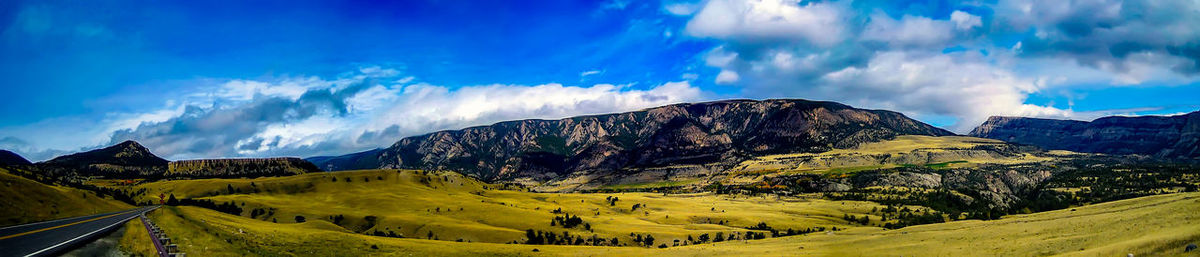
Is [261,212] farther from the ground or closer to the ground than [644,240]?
farther from the ground

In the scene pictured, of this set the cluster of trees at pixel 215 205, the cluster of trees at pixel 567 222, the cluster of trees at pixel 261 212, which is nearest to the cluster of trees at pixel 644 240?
the cluster of trees at pixel 567 222

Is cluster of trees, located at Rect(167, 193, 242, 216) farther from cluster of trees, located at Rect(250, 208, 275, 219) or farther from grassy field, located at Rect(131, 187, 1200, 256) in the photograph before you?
grassy field, located at Rect(131, 187, 1200, 256)

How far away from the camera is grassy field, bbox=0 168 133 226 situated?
6469 cm

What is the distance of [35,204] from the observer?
73.9 m

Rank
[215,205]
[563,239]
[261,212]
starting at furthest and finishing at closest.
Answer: [261,212]
[215,205]
[563,239]

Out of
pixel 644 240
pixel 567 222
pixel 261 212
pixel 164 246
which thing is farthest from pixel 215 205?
pixel 164 246

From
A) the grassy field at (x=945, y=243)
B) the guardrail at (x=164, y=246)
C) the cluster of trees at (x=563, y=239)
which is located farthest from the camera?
the cluster of trees at (x=563, y=239)

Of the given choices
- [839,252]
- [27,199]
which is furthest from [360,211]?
[839,252]

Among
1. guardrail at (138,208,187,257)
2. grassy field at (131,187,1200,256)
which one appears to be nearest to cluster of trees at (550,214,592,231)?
grassy field at (131,187,1200,256)

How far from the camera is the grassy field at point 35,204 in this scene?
212 feet

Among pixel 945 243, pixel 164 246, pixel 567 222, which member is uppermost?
pixel 164 246

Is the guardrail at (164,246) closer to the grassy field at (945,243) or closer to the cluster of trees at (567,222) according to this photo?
the grassy field at (945,243)

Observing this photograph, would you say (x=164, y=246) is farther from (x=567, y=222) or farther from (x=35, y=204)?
(x=567, y=222)

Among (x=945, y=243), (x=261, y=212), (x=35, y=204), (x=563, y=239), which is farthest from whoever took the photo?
(x=261, y=212)
